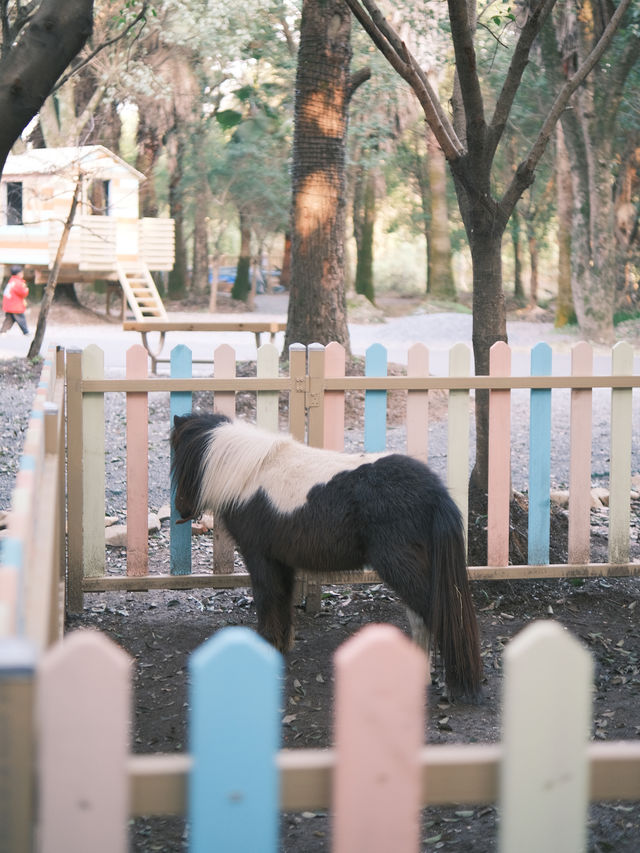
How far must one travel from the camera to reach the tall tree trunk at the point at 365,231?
4109 cm

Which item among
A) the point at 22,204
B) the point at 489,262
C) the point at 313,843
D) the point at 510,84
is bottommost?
the point at 313,843

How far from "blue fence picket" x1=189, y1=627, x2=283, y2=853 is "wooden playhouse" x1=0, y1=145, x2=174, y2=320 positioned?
25.5m

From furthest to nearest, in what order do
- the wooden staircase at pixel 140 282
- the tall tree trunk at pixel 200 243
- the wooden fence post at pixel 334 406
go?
the tall tree trunk at pixel 200 243 → the wooden staircase at pixel 140 282 → the wooden fence post at pixel 334 406

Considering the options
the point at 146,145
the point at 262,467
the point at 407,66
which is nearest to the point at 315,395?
the point at 262,467

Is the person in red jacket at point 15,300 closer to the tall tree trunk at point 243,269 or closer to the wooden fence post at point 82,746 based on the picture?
the tall tree trunk at point 243,269

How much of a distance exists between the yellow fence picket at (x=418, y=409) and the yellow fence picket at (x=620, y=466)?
111 centimetres

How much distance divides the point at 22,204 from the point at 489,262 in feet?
80.8

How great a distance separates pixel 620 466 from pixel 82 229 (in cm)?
2345

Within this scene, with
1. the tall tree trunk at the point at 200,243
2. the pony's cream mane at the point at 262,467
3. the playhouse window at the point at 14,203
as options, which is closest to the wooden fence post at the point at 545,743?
the pony's cream mane at the point at 262,467

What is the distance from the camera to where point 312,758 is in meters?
1.78

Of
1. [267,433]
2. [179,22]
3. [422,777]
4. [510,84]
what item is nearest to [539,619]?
[267,433]

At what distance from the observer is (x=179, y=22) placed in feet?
88.2

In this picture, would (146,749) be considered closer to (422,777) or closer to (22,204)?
(422,777)

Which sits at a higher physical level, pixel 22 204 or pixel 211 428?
pixel 22 204
